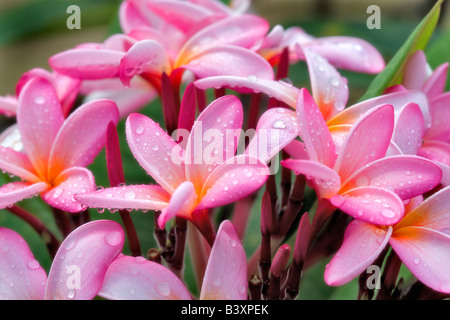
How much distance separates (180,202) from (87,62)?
231 millimetres

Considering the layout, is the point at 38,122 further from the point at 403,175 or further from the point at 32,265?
the point at 403,175

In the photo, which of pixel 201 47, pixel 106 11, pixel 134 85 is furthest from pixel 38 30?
pixel 201 47

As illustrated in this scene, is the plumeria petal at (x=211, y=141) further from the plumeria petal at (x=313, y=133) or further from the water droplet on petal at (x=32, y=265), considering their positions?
the water droplet on petal at (x=32, y=265)

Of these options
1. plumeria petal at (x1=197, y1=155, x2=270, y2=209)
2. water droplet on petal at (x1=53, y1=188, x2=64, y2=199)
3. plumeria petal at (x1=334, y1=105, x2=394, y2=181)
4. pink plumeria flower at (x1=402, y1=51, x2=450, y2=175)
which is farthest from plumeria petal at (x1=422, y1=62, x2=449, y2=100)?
water droplet on petal at (x1=53, y1=188, x2=64, y2=199)

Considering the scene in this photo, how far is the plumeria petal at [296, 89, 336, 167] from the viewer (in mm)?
409

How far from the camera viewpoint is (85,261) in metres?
0.41

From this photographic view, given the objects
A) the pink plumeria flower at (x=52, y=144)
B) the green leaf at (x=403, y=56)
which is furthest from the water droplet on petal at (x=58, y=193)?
the green leaf at (x=403, y=56)

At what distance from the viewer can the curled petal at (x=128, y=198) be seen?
0.38 m

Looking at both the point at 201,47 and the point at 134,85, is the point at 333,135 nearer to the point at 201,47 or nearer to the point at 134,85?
the point at 201,47

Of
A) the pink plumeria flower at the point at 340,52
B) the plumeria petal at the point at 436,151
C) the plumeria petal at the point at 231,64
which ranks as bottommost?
the plumeria petal at the point at 436,151

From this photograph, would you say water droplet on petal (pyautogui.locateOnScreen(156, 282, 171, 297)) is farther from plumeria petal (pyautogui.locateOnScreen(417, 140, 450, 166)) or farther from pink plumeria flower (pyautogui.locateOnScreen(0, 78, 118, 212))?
plumeria petal (pyautogui.locateOnScreen(417, 140, 450, 166))

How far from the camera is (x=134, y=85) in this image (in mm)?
660

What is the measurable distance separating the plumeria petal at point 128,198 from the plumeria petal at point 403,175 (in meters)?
0.16

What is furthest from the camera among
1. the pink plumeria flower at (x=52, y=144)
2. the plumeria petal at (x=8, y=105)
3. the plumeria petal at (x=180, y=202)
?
the plumeria petal at (x=8, y=105)
